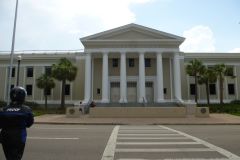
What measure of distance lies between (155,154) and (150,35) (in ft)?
118

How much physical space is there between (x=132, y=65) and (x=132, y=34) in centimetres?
549

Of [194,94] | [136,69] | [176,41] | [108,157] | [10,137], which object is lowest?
[108,157]

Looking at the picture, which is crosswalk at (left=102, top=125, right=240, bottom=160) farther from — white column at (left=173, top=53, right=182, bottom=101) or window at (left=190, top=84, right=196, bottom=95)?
window at (left=190, top=84, right=196, bottom=95)

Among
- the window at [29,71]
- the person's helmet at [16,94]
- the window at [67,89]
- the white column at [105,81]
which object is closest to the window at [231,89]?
the white column at [105,81]

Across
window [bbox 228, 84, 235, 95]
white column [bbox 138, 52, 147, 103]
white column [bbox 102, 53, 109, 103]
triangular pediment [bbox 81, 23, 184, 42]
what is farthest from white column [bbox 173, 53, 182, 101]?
window [bbox 228, 84, 235, 95]

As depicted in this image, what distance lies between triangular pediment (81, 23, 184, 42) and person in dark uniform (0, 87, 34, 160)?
3778cm

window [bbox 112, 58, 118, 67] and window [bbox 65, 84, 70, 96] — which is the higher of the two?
window [bbox 112, 58, 118, 67]

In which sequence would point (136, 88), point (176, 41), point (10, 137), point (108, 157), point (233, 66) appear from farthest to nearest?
point (233, 66), point (136, 88), point (176, 41), point (108, 157), point (10, 137)

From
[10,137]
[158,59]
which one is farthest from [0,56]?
[10,137]

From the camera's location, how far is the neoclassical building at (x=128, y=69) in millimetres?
42062

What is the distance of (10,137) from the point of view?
4.68 meters

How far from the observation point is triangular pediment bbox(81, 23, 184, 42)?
42406 millimetres

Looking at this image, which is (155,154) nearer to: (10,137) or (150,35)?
(10,137)

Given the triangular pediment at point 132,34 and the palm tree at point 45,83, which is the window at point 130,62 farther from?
the palm tree at point 45,83
